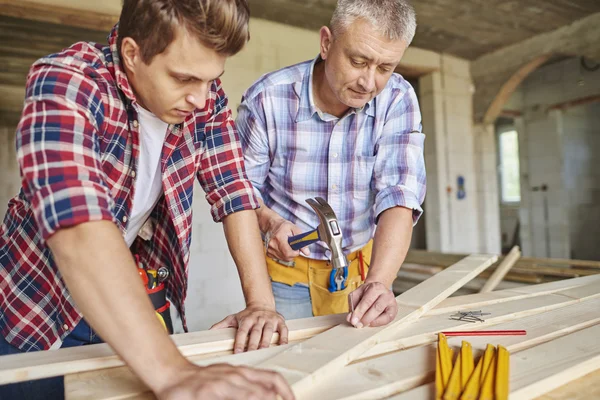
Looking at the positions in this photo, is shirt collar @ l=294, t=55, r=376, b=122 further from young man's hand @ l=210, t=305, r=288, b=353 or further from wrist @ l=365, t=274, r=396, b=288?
young man's hand @ l=210, t=305, r=288, b=353

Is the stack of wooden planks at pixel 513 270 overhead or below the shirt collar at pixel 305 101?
below

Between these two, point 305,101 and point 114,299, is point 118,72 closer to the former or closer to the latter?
point 114,299

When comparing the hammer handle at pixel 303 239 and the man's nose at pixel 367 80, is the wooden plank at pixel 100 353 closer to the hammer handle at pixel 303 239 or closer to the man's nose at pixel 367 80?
the hammer handle at pixel 303 239

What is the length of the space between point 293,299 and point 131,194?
3.14 ft

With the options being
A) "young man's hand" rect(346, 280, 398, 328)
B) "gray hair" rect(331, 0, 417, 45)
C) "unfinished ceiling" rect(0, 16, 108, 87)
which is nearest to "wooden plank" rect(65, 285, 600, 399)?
"young man's hand" rect(346, 280, 398, 328)

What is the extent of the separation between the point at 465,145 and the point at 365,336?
6.69 m

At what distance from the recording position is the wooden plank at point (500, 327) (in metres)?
0.94

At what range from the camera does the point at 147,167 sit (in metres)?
1.29

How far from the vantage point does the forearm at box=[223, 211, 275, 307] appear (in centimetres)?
142

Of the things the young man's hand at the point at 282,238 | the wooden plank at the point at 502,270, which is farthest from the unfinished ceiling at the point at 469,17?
the young man's hand at the point at 282,238

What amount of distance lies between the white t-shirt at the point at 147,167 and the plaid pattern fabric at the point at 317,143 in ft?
1.93

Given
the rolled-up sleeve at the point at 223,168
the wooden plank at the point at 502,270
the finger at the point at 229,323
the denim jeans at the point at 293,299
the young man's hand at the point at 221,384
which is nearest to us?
the young man's hand at the point at 221,384

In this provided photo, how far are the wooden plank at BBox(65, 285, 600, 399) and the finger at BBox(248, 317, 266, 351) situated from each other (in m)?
0.04

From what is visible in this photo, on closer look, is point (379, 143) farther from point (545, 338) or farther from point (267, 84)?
point (545, 338)
